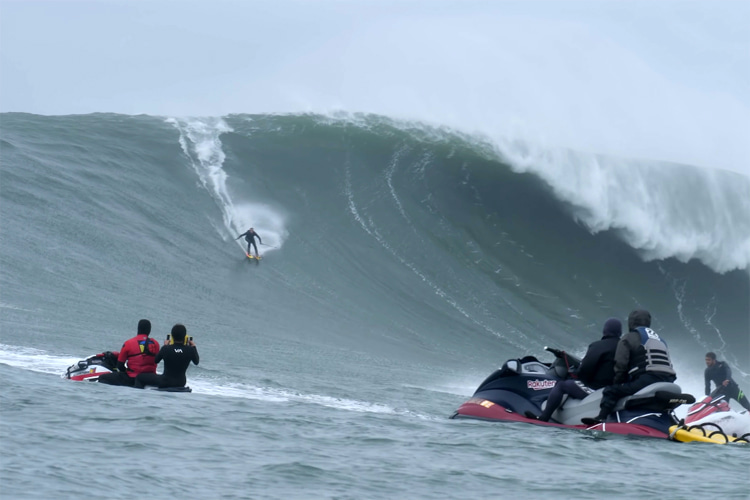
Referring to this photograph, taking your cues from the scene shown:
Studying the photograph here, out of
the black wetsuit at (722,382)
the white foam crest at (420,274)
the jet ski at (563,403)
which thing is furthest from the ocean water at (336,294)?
the black wetsuit at (722,382)

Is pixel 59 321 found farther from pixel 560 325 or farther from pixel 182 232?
pixel 560 325

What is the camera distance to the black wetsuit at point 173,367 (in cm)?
1181

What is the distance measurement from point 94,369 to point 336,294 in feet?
34.5

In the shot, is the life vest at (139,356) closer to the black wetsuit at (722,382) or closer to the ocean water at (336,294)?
the ocean water at (336,294)

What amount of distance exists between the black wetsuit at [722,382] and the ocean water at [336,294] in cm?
361

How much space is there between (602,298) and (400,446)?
18.0m

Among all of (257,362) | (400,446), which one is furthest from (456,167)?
(400,446)

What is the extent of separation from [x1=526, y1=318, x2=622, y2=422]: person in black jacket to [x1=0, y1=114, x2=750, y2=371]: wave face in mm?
7169

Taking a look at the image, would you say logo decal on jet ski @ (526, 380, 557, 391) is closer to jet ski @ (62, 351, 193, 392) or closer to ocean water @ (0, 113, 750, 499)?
ocean water @ (0, 113, 750, 499)

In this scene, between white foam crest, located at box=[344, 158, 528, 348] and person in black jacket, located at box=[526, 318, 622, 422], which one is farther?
white foam crest, located at box=[344, 158, 528, 348]

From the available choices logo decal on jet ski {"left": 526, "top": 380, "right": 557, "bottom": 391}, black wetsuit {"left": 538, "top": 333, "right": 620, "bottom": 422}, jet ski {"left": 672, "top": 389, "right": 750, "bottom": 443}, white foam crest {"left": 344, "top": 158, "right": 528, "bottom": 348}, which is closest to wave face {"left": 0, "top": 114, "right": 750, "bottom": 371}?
white foam crest {"left": 344, "top": 158, "right": 528, "bottom": 348}

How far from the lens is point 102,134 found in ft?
100

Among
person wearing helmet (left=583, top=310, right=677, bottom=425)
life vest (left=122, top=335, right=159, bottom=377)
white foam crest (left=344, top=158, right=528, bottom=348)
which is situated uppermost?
white foam crest (left=344, top=158, right=528, bottom=348)

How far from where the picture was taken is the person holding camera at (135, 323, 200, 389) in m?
11.8
